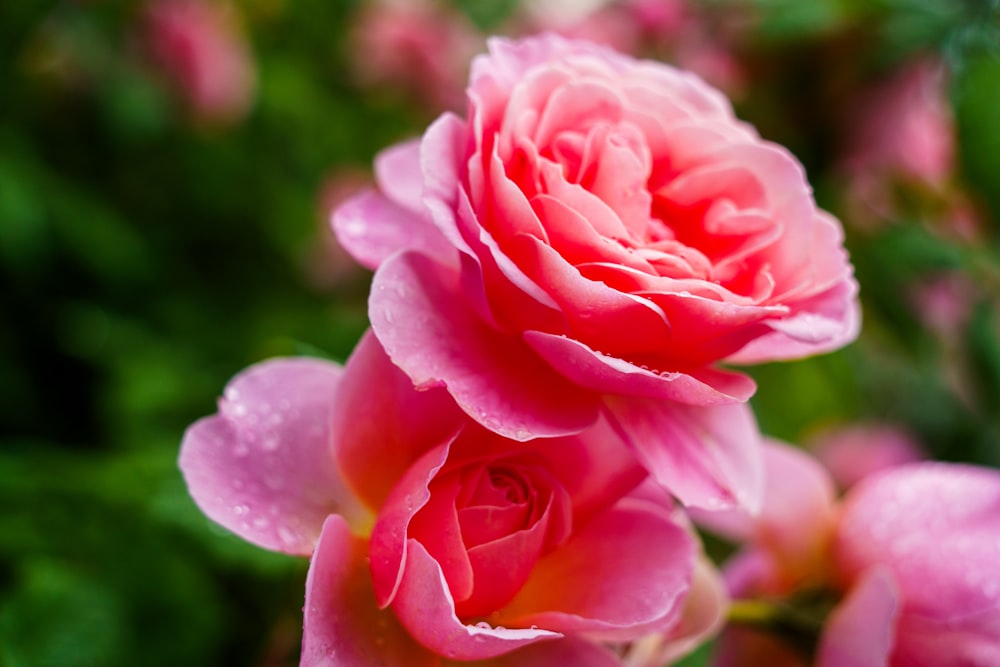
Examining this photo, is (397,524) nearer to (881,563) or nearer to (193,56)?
(881,563)

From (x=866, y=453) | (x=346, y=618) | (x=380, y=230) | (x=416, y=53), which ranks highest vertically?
(x=380, y=230)

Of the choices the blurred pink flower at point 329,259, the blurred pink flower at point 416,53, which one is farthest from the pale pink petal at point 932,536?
the blurred pink flower at point 416,53

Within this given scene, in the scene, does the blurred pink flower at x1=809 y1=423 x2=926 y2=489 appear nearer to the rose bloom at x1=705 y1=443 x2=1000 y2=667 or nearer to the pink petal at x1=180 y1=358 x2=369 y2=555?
the rose bloom at x1=705 y1=443 x2=1000 y2=667

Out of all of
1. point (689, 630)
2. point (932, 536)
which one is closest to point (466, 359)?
point (689, 630)

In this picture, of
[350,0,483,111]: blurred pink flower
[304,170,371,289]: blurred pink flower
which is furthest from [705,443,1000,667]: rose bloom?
[350,0,483,111]: blurred pink flower

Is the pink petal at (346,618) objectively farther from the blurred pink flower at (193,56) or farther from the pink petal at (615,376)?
the blurred pink flower at (193,56)

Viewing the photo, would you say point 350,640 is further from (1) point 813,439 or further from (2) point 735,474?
(1) point 813,439

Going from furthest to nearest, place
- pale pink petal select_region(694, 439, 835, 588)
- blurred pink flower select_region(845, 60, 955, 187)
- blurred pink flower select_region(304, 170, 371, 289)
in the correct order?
blurred pink flower select_region(304, 170, 371, 289) → blurred pink flower select_region(845, 60, 955, 187) → pale pink petal select_region(694, 439, 835, 588)
